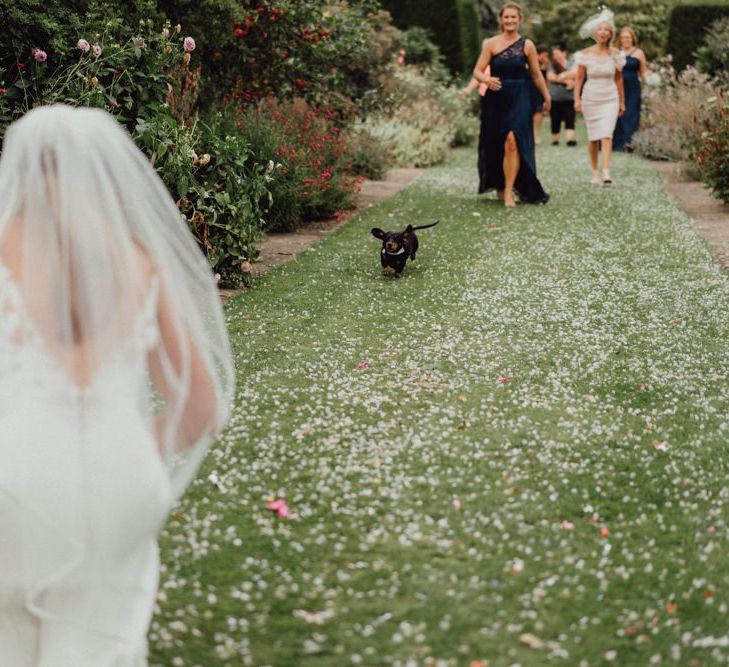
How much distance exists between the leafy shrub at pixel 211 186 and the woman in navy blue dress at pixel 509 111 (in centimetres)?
464

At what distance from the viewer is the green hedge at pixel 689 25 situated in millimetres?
25703

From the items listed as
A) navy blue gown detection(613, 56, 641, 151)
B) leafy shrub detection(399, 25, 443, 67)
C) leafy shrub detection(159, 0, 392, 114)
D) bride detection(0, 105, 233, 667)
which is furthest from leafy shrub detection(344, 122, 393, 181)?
bride detection(0, 105, 233, 667)

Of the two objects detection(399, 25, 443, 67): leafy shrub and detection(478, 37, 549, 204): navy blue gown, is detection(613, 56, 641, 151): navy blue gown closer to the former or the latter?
detection(399, 25, 443, 67): leafy shrub

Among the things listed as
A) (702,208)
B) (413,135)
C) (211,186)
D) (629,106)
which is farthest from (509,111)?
(629,106)

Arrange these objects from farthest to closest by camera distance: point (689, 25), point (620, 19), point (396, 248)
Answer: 1. point (620, 19)
2. point (689, 25)
3. point (396, 248)

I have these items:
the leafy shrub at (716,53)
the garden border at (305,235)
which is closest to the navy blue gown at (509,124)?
the garden border at (305,235)

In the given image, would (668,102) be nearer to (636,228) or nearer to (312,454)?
(636,228)

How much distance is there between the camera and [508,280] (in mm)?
8609

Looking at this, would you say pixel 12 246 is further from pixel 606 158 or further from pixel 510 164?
pixel 606 158

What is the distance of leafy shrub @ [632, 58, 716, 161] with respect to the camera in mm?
16562

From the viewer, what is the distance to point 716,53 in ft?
70.4

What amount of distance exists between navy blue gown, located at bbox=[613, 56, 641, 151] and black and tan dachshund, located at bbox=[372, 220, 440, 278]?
40.7 ft

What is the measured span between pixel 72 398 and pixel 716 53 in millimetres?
21309

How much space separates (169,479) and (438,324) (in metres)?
4.35
